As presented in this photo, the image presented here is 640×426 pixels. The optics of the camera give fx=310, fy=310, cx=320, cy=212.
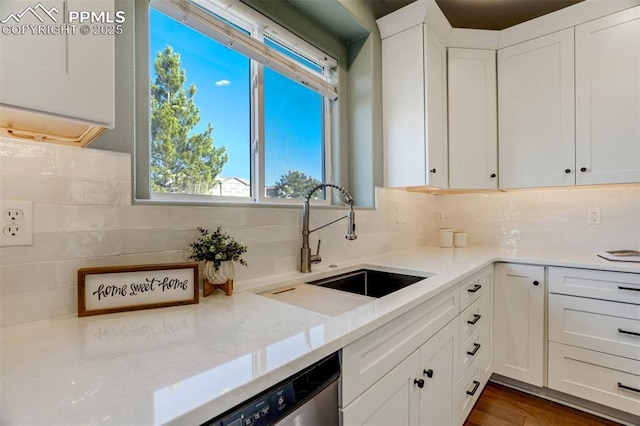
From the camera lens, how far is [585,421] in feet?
5.74

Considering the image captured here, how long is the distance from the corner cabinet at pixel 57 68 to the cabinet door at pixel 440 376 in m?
1.25

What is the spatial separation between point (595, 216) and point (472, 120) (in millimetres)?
1072

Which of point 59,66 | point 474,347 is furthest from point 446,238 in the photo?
point 59,66

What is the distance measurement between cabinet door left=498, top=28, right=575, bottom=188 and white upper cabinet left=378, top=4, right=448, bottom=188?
1.62 feet

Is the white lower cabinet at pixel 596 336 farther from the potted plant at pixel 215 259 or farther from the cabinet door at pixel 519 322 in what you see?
the potted plant at pixel 215 259

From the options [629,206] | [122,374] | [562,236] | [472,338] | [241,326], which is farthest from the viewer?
[562,236]

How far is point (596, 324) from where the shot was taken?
1.73 meters

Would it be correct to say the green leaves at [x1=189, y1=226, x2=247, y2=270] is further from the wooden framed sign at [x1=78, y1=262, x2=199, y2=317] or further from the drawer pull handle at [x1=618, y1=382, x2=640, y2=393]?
the drawer pull handle at [x1=618, y1=382, x2=640, y2=393]

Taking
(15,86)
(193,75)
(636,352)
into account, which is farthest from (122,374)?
(636,352)

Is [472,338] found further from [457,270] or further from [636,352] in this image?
[636,352]

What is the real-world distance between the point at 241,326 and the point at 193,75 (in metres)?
1.14

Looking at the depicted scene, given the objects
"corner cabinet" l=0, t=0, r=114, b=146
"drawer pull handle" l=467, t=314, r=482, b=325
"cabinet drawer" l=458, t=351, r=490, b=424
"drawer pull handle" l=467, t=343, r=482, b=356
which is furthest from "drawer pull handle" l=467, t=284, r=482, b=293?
"corner cabinet" l=0, t=0, r=114, b=146

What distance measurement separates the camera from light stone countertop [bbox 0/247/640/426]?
1.56 ft

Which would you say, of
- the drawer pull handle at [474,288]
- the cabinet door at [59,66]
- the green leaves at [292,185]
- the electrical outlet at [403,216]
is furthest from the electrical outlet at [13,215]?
the electrical outlet at [403,216]
